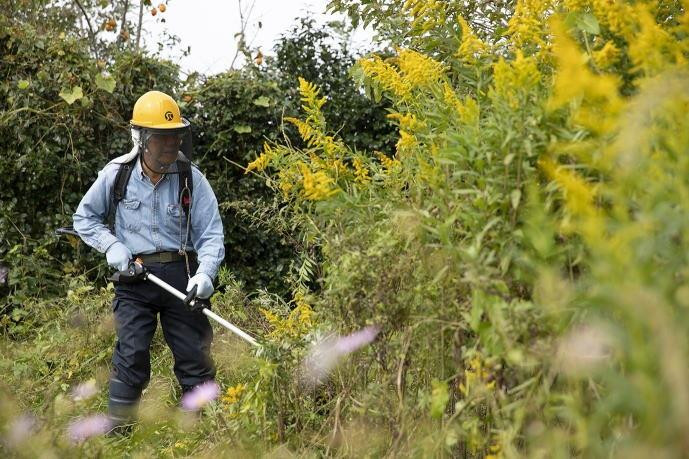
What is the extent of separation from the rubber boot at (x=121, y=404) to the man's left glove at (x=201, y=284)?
62 cm

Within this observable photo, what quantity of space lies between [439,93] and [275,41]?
4.57 meters

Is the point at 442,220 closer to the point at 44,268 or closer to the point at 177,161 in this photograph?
the point at 177,161

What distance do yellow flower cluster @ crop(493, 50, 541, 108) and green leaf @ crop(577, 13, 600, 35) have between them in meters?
0.29

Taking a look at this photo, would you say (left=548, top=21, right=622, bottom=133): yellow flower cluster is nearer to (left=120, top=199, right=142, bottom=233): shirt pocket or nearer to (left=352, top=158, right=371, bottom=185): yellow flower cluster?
(left=352, top=158, right=371, bottom=185): yellow flower cluster

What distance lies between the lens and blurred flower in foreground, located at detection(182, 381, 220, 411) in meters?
3.89

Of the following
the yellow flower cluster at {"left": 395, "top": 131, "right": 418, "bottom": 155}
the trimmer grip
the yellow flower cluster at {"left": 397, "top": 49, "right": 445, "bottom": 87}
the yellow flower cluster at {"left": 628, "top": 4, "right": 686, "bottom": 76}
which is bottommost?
the trimmer grip

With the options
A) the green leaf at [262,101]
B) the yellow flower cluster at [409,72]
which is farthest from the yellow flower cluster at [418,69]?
the green leaf at [262,101]

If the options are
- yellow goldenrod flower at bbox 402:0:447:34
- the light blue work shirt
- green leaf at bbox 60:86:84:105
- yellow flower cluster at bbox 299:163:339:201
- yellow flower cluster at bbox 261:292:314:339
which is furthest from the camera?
green leaf at bbox 60:86:84:105

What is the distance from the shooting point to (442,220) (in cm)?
251

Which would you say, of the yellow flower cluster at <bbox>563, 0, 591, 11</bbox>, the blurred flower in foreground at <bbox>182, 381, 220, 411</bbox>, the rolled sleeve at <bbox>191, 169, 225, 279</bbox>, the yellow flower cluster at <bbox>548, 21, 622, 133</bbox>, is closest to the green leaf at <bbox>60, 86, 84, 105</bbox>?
the rolled sleeve at <bbox>191, 169, 225, 279</bbox>

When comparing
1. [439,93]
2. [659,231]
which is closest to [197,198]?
[439,93]

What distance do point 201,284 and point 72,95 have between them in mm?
3028

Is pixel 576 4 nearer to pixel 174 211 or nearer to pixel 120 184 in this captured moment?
pixel 174 211

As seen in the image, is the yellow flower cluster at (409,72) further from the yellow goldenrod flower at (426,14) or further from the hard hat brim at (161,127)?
the hard hat brim at (161,127)
